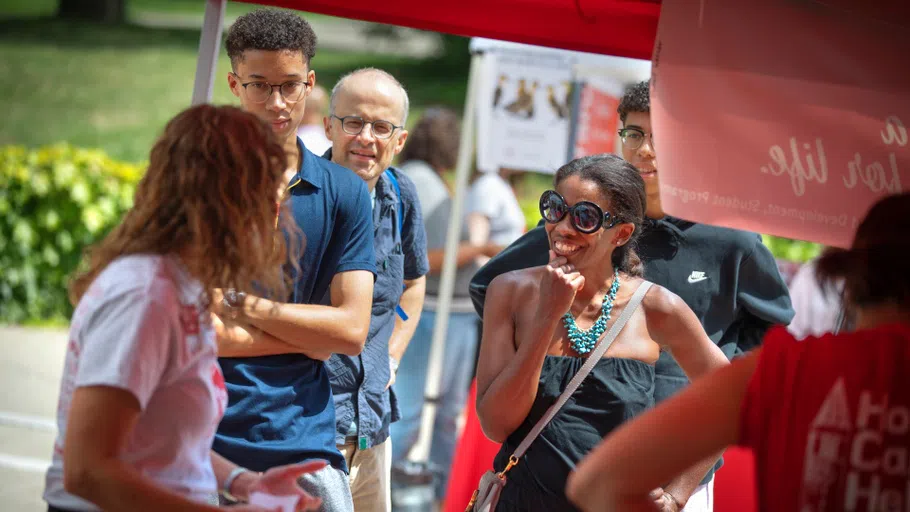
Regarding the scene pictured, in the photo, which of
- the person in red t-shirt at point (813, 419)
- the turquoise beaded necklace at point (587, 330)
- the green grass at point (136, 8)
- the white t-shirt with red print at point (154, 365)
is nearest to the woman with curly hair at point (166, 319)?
the white t-shirt with red print at point (154, 365)

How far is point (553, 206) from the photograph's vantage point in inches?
109

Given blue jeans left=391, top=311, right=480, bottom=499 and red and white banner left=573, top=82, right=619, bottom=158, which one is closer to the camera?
blue jeans left=391, top=311, right=480, bottom=499

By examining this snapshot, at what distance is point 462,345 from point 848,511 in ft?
18.0

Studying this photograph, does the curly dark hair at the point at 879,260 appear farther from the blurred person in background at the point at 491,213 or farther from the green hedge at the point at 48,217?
the green hedge at the point at 48,217

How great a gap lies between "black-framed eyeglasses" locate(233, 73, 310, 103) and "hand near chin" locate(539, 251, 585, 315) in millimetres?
998

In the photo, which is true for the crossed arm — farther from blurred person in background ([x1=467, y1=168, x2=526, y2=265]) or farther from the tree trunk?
the tree trunk

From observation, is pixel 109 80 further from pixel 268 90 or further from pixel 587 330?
pixel 587 330

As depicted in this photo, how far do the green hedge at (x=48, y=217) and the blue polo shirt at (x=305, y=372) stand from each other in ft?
23.0

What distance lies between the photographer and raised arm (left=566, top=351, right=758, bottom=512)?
1.73 metres

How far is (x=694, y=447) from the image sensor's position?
68.2 inches

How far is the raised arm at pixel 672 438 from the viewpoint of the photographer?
1.73 meters

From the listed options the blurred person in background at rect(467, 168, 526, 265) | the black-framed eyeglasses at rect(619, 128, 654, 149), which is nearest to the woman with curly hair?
the black-framed eyeglasses at rect(619, 128, 654, 149)

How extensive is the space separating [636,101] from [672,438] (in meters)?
1.91

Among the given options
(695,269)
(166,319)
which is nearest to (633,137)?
(695,269)
